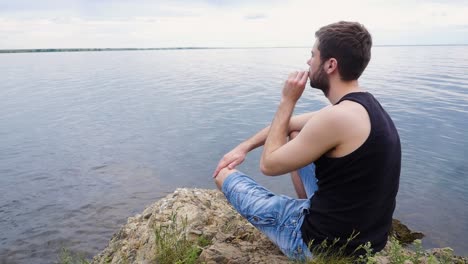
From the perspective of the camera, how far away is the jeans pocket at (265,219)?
158 inches

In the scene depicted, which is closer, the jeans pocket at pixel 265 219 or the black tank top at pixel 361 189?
the black tank top at pixel 361 189

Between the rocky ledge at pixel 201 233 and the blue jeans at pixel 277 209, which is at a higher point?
the blue jeans at pixel 277 209

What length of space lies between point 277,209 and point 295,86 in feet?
4.20

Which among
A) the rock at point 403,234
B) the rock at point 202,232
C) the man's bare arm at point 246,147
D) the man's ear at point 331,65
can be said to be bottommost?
the rock at point 403,234

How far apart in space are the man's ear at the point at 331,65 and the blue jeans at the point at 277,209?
1.02 m

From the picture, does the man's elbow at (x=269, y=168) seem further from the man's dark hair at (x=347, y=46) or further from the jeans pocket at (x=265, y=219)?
the man's dark hair at (x=347, y=46)

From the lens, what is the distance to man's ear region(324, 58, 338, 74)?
11.5 feet

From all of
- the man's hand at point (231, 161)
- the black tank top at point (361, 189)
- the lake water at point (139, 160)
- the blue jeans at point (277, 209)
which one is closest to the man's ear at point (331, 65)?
the black tank top at point (361, 189)

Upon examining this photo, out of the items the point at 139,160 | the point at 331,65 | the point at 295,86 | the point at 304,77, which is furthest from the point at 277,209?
the point at 139,160

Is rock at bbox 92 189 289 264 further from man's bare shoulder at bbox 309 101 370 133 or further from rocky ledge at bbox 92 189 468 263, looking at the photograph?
man's bare shoulder at bbox 309 101 370 133

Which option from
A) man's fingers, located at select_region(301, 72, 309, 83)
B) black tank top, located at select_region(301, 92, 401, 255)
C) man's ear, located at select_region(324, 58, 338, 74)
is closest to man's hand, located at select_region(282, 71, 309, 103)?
man's fingers, located at select_region(301, 72, 309, 83)

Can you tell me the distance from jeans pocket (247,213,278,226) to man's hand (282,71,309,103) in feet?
4.02

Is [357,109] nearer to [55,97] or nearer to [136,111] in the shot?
[136,111]

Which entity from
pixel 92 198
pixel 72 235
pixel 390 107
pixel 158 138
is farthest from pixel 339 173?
pixel 390 107
